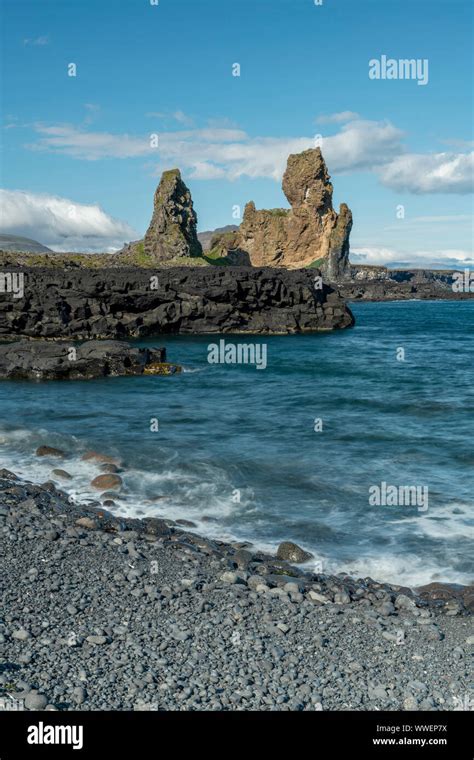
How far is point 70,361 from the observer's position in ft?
136

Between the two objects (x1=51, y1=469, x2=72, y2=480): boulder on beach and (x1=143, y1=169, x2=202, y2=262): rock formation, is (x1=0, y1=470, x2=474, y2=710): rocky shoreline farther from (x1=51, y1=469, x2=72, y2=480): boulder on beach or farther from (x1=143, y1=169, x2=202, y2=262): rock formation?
(x1=143, y1=169, x2=202, y2=262): rock formation

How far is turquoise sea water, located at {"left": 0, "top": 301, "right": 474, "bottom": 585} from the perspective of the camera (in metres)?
15.9

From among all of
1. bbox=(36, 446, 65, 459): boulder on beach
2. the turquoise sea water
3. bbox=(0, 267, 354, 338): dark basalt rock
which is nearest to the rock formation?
bbox=(0, 267, 354, 338): dark basalt rock

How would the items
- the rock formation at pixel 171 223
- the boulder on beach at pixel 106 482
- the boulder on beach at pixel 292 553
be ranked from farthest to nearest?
the rock formation at pixel 171 223, the boulder on beach at pixel 106 482, the boulder on beach at pixel 292 553

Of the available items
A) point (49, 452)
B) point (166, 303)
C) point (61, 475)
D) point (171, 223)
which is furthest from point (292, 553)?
point (171, 223)

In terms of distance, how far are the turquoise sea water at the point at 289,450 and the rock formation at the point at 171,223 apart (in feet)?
346

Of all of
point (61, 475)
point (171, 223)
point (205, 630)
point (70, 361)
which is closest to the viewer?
point (205, 630)

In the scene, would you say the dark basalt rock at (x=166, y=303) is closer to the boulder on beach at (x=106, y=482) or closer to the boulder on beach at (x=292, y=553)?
the boulder on beach at (x=106, y=482)

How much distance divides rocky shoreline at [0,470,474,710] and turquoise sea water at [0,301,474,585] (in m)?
1.91

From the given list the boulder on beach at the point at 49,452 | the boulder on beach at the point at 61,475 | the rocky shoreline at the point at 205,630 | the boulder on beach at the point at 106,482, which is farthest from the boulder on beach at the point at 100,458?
the rocky shoreline at the point at 205,630

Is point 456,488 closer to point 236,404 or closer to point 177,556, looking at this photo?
point 177,556

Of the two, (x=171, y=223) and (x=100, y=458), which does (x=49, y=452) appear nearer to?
(x=100, y=458)

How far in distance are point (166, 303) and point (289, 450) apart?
2073 inches

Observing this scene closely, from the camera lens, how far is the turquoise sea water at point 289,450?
15.9m
